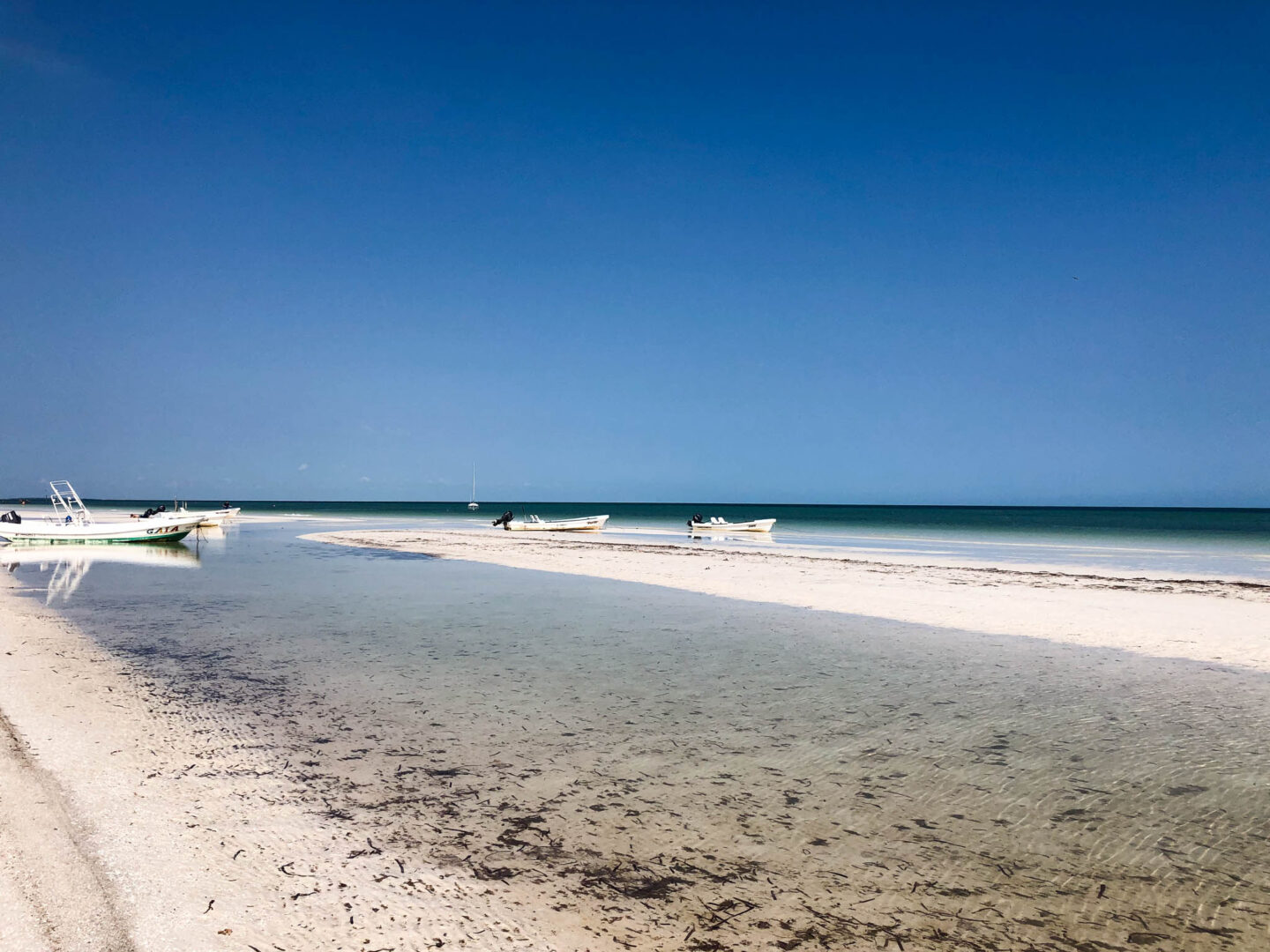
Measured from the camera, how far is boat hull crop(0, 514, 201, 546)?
3541 cm

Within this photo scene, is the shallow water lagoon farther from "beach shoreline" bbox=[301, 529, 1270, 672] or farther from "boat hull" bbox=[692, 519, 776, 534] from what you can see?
"boat hull" bbox=[692, 519, 776, 534]

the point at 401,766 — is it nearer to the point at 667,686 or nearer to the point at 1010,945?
the point at 667,686

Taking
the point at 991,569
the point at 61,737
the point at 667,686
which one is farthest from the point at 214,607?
the point at 991,569

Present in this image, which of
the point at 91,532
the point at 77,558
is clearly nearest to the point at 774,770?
the point at 77,558

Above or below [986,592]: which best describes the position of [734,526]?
above

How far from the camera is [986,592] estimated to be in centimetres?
2020

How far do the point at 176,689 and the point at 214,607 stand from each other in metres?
8.49

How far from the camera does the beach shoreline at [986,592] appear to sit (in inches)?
557

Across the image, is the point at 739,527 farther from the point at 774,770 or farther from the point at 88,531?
the point at 774,770

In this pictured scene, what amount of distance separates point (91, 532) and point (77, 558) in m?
Result: 8.09

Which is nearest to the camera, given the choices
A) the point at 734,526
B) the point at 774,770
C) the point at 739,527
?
the point at 774,770

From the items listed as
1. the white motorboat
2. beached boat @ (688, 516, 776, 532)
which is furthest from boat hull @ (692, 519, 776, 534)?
the white motorboat

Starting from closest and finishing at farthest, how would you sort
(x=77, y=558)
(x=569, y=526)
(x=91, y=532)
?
(x=77, y=558) → (x=91, y=532) → (x=569, y=526)

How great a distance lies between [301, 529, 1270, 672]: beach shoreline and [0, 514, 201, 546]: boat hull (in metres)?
14.4
